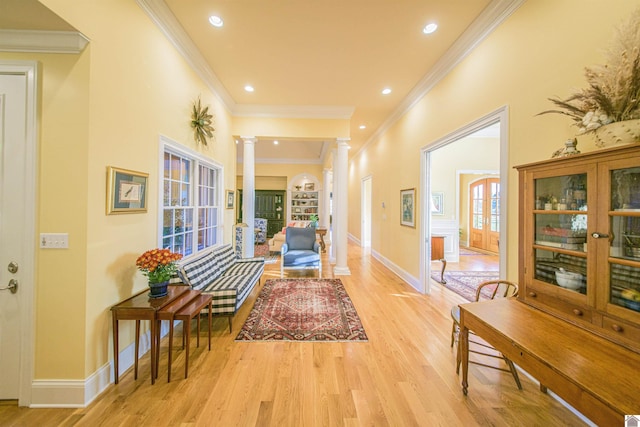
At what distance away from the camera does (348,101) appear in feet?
14.7

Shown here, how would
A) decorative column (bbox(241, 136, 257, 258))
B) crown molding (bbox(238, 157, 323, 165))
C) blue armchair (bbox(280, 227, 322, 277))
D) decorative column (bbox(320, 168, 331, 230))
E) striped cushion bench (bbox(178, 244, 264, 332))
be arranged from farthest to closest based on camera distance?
1. crown molding (bbox(238, 157, 323, 165))
2. decorative column (bbox(320, 168, 331, 230))
3. decorative column (bbox(241, 136, 257, 258))
4. blue armchair (bbox(280, 227, 322, 277))
5. striped cushion bench (bbox(178, 244, 264, 332))

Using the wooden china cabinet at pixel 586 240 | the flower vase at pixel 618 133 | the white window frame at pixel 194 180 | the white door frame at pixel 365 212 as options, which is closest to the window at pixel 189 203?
the white window frame at pixel 194 180

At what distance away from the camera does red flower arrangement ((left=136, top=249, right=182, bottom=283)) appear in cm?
201

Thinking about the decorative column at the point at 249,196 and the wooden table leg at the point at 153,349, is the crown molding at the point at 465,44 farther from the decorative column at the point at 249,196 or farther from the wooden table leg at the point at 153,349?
the wooden table leg at the point at 153,349

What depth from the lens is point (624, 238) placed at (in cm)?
123

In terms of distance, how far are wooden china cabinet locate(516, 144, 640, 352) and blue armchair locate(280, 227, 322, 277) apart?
3.37m

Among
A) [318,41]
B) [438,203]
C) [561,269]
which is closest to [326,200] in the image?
[438,203]

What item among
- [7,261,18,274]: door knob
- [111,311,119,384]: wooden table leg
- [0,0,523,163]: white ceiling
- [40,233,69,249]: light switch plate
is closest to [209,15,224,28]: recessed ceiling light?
[0,0,523,163]: white ceiling

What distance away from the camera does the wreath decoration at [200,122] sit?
3219 millimetres

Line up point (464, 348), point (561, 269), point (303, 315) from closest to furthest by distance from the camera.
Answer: point (561, 269), point (464, 348), point (303, 315)

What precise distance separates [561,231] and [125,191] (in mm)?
3219

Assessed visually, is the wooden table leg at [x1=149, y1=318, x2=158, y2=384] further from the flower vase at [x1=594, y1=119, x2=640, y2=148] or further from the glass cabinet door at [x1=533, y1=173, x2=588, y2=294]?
the flower vase at [x1=594, y1=119, x2=640, y2=148]

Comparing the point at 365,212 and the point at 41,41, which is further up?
the point at 41,41

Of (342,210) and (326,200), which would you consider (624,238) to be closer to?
(342,210)
